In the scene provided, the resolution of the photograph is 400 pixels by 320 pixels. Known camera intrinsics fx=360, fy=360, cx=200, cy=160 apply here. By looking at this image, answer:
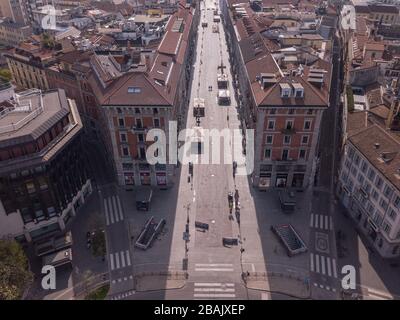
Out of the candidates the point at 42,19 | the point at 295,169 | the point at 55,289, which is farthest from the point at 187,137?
the point at 42,19

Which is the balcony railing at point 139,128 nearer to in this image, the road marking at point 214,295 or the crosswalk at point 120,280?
the crosswalk at point 120,280

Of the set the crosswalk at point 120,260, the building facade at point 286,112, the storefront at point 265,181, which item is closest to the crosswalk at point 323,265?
the storefront at point 265,181

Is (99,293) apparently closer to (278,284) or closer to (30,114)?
(278,284)

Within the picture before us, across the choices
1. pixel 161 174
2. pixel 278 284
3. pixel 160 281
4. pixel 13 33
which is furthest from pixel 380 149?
pixel 13 33

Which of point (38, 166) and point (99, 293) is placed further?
point (38, 166)

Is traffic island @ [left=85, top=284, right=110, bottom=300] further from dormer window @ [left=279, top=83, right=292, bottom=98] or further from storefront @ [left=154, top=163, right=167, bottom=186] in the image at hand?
dormer window @ [left=279, top=83, right=292, bottom=98]

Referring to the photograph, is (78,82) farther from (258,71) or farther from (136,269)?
(136,269)

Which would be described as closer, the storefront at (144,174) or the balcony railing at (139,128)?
the balcony railing at (139,128)
